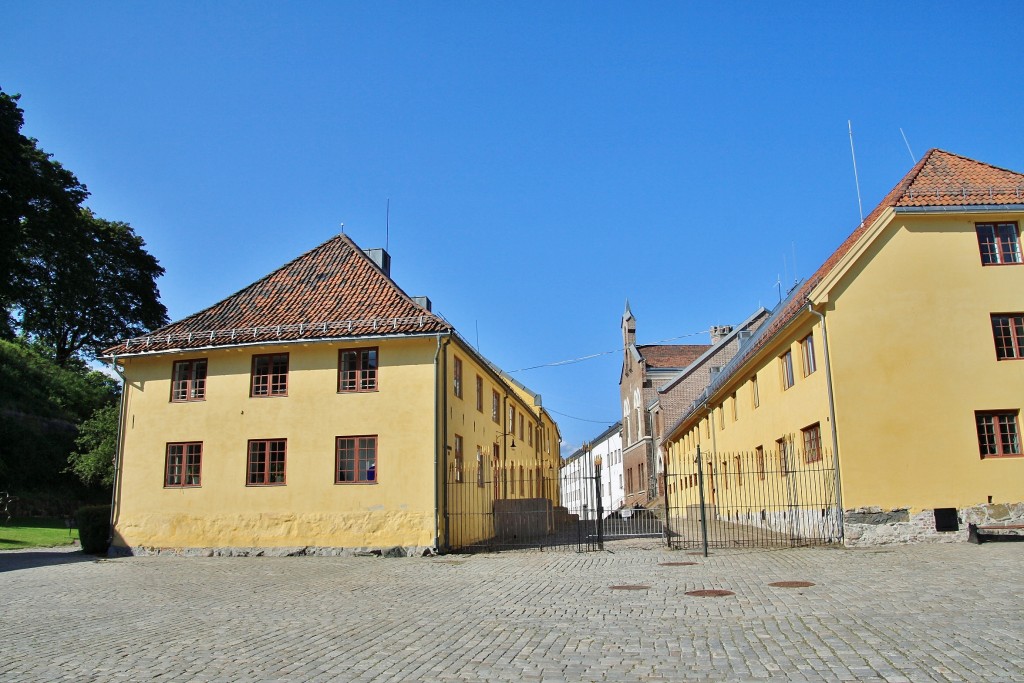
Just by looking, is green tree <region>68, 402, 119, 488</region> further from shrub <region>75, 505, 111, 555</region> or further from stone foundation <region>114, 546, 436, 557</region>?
stone foundation <region>114, 546, 436, 557</region>

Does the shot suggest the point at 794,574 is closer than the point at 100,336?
Yes

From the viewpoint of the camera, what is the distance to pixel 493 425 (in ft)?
94.3

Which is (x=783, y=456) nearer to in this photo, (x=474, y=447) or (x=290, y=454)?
Answer: (x=474, y=447)

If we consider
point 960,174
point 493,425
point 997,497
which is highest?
point 960,174

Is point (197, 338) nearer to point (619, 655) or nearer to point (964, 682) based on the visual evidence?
point (619, 655)

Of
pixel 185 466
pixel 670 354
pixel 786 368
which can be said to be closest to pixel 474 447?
pixel 185 466

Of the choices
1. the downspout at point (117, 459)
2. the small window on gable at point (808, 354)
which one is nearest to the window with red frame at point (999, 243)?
the small window on gable at point (808, 354)

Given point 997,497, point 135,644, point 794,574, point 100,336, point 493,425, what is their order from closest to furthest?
point 135,644, point 794,574, point 997,497, point 493,425, point 100,336

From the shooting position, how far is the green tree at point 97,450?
1468 inches

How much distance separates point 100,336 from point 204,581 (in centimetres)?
3916

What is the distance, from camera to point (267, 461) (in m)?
21.4

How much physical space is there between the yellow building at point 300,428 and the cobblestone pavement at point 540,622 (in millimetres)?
4104

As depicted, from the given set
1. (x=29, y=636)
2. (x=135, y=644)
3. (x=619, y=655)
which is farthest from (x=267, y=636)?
(x=619, y=655)

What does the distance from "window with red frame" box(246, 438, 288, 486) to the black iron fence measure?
405 inches
